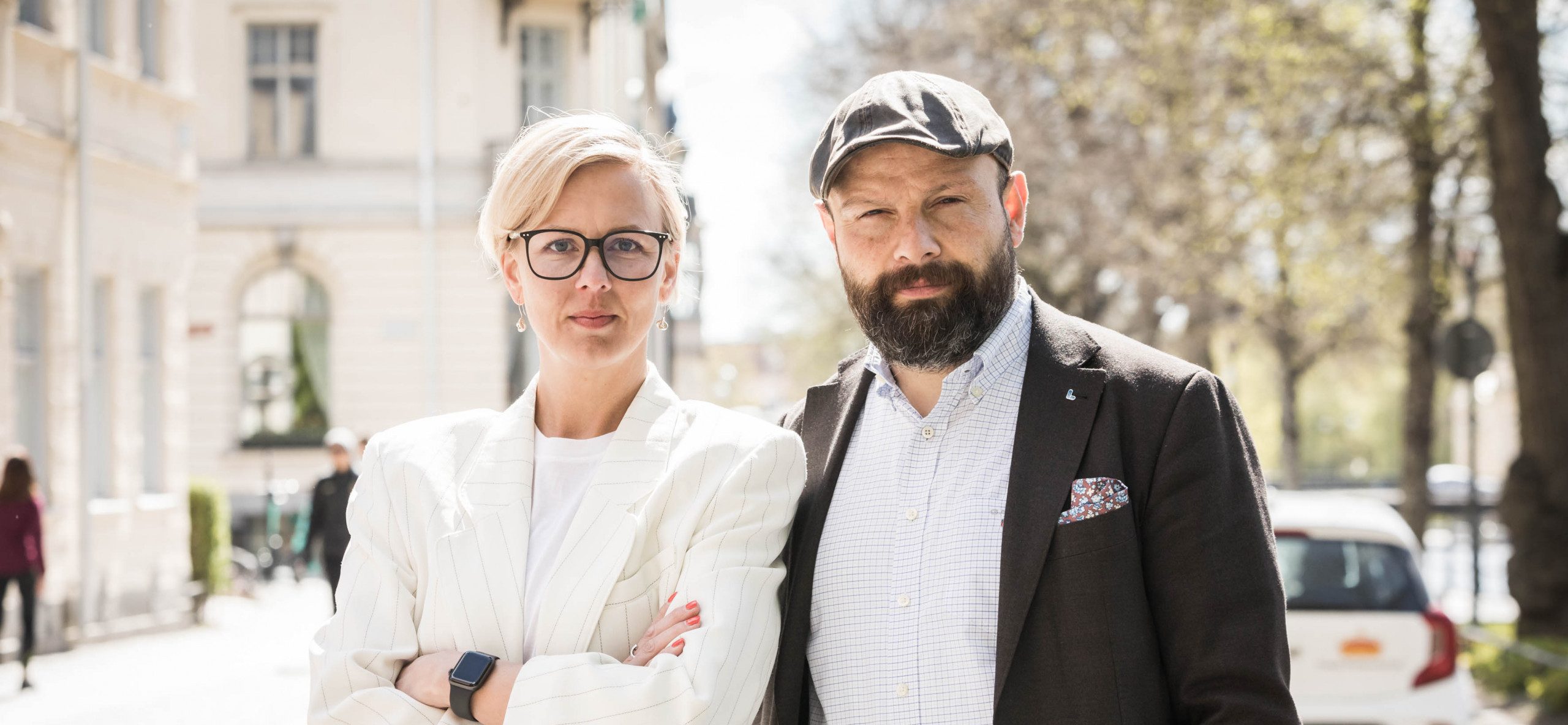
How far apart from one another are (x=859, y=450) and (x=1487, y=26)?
9.86 meters

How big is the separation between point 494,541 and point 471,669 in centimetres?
28

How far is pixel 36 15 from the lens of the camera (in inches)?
468

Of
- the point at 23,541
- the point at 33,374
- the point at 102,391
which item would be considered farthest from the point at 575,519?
the point at 102,391

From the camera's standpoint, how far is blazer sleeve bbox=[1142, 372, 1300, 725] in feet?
8.36

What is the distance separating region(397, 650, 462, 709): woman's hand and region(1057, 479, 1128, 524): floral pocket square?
1140 millimetres

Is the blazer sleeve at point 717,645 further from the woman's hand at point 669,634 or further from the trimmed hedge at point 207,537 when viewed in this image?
the trimmed hedge at point 207,537

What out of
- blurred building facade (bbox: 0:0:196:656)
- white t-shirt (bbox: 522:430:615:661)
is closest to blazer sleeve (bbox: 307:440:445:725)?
white t-shirt (bbox: 522:430:615:661)

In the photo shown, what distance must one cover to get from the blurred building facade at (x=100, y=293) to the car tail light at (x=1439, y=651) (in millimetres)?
9645

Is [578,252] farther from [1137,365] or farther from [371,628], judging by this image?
[1137,365]

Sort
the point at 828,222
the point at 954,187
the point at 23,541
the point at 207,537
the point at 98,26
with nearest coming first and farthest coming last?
the point at 954,187 → the point at 828,222 → the point at 23,541 → the point at 98,26 → the point at 207,537

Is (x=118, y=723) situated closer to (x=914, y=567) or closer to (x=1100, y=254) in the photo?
(x=914, y=567)

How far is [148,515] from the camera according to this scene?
47.0 ft

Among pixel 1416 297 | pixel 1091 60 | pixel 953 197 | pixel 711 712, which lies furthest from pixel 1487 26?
pixel 711 712

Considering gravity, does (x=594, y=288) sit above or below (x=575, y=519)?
above
